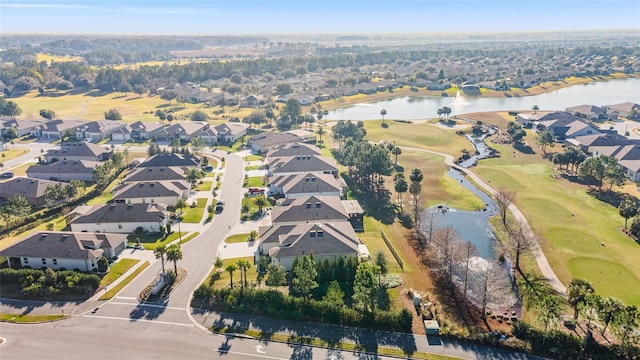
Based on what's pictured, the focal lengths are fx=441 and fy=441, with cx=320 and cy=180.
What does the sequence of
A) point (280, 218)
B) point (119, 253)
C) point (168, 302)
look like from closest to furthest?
point (168, 302)
point (119, 253)
point (280, 218)

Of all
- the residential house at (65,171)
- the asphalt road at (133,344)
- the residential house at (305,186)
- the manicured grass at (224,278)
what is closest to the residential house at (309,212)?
the residential house at (305,186)

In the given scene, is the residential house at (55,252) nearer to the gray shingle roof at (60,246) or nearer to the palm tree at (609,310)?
the gray shingle roof at (60,246)

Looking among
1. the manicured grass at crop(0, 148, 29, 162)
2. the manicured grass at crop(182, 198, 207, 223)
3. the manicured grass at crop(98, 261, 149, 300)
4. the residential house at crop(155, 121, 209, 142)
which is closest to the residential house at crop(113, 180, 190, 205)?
the manicured grass at crop(182, 198, 207, 223)

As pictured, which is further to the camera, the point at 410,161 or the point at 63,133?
the point at 63,133

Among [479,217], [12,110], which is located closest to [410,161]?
[479,217]

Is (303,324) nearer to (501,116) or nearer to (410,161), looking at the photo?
(410,161)

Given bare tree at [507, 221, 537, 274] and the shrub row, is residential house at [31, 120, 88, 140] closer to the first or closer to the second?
the shrub row

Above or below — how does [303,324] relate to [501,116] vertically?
below

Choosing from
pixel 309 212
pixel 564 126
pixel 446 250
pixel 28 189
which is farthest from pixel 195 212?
pixel 564 126
